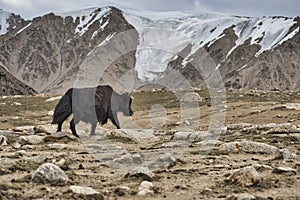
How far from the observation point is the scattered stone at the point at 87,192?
1132 centimetres

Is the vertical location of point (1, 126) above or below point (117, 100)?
below

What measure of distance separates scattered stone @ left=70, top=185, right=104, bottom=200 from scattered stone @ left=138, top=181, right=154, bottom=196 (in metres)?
1.03

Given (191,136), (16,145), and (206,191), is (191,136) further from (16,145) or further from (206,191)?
(206,191)

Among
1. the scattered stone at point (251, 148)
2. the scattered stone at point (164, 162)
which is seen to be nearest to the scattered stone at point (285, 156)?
the scattered stone at point (251, 148)

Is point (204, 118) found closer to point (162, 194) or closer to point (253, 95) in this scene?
point (253, 95)

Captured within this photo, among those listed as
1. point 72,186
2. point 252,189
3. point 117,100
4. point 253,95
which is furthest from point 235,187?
point 253,95

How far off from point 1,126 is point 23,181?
29.8 metres

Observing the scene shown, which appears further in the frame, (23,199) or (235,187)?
(235,187)

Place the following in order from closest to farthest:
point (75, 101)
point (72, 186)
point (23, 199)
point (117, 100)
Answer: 1. point (23, 199)
2. point (72, 186)
3. point (75, 101)
4. point (117, 100)

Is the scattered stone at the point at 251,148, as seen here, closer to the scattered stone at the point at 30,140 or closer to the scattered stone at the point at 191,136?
the scattered stone at the point at 191,136

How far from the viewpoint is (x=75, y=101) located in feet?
84.0

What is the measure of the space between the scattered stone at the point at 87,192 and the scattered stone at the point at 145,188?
1.03 metres

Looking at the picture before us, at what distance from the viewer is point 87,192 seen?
11.6 meters

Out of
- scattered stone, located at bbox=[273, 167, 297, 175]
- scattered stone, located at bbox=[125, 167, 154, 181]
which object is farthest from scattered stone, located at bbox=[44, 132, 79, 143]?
scattered stone, located at bbox=[273, 167, 297, 175]
